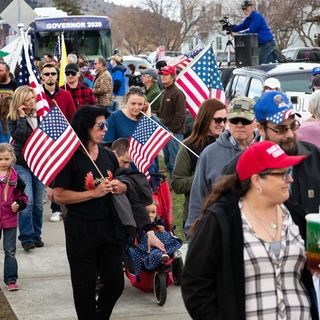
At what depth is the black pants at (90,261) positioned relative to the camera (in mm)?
6590

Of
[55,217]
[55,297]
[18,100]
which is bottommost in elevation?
[55,217]

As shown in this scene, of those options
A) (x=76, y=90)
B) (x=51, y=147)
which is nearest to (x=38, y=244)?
(x=51, y=147)

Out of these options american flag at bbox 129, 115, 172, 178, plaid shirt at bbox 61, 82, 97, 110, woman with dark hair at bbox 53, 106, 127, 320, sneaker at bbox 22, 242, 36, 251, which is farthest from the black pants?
plaid shirt at bbox 61, 82, 97, 110

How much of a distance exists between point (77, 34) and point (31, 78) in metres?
24.6

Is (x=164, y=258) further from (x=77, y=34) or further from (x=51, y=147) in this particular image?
(x=77, y=34)

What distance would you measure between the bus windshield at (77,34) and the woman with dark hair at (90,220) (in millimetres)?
27967

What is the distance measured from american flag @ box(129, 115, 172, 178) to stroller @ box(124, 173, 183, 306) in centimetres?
26

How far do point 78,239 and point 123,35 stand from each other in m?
89.8

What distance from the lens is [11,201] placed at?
28.4ft

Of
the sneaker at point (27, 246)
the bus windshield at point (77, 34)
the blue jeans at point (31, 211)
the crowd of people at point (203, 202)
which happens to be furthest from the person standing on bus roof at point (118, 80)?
the sneaker at point (27, 246)

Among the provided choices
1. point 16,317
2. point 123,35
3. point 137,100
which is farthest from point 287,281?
point 123,35

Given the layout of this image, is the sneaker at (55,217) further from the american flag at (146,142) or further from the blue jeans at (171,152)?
the american flag at (146,142)

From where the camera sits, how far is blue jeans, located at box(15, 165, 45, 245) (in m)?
10.3

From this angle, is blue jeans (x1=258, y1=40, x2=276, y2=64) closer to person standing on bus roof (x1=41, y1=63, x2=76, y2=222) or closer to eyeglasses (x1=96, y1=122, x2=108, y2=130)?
person standing on bus roof (x1=41, y1=63, x2=76, y2=222)
